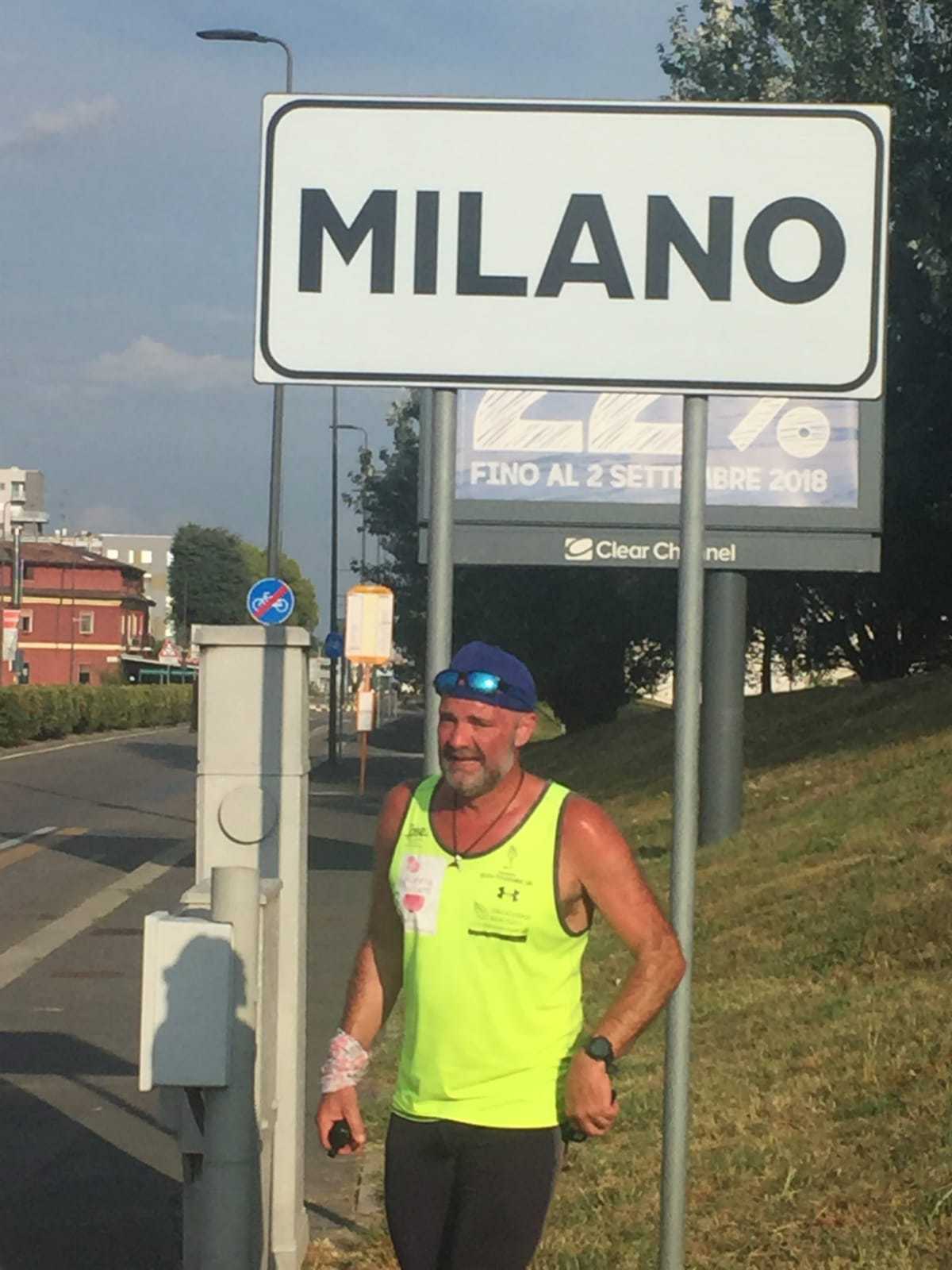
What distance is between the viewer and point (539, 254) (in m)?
4.32

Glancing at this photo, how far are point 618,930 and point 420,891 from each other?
390mm

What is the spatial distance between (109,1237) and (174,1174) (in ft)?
3.29

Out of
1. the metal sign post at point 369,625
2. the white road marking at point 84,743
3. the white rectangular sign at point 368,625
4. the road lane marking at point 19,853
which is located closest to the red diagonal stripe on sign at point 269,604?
the metal sign post at point 369,625

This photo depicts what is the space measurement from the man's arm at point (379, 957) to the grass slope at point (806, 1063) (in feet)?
7.36

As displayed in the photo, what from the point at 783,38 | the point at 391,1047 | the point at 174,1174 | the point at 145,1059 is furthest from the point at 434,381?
the point at 783,38

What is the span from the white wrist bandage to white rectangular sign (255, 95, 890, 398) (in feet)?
4.35

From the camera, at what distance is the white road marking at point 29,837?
80.9 feet

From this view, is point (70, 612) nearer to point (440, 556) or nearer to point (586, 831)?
point (440, 556)

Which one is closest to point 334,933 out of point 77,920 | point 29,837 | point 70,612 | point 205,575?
point 77,920

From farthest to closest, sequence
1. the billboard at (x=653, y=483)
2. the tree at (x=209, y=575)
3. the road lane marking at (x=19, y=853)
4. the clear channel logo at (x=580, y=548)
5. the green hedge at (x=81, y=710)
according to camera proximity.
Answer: the tree at (x=209, y=575) → the green hedge at (x=81, y=710) → the road lane marking at (x=19, y=853) → the clear channel logo at (x=580, y=548) → the billboard at (x=653, y=483)

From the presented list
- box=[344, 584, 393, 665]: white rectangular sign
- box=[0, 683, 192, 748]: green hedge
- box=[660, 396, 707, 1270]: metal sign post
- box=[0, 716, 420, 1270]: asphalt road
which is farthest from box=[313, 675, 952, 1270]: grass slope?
box=[0, 683, 192, 748]: green hedge

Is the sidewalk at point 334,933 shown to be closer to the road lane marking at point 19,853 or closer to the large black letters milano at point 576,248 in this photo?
the road lane marking at point 19,853

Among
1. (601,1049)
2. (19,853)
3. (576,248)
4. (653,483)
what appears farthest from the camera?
(19,853)

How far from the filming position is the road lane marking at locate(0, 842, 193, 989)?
14605mm
